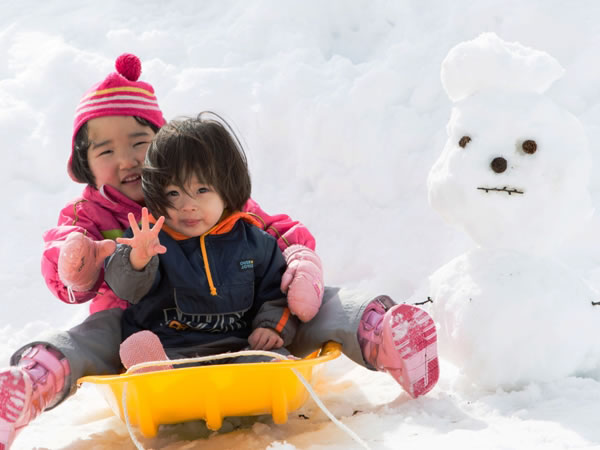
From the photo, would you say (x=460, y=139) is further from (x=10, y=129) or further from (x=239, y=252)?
(x=10, y=129)

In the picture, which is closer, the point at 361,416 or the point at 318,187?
the point at 361,416

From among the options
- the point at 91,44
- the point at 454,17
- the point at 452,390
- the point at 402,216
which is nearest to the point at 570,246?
the point at 402,216

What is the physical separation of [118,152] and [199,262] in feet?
1.32

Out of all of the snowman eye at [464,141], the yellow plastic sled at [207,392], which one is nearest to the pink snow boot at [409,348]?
the yellow plastic sled at [207,392]

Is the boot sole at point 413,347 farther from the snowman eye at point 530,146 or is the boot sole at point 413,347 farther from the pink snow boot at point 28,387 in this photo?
the pink snow boot at point 28,387

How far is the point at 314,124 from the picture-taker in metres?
2.28

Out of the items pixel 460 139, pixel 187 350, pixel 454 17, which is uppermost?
pixel 454 17

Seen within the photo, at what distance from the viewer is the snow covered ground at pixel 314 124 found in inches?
52.9

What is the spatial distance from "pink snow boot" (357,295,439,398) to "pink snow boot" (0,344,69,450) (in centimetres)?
59

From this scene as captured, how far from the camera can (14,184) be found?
244cm

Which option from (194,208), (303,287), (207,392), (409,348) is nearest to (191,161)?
(194,208)

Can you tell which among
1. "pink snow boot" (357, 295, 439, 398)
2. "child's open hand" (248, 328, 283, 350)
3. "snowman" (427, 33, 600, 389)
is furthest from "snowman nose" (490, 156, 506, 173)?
"child's open hand" (248, 328, 283, 350)

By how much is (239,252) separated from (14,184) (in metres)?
1.38

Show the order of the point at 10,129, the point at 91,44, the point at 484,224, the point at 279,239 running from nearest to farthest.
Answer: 1. the point at 484,224
2. the point at 279,239
3. the point at 10,129
4. the point at 91,44
